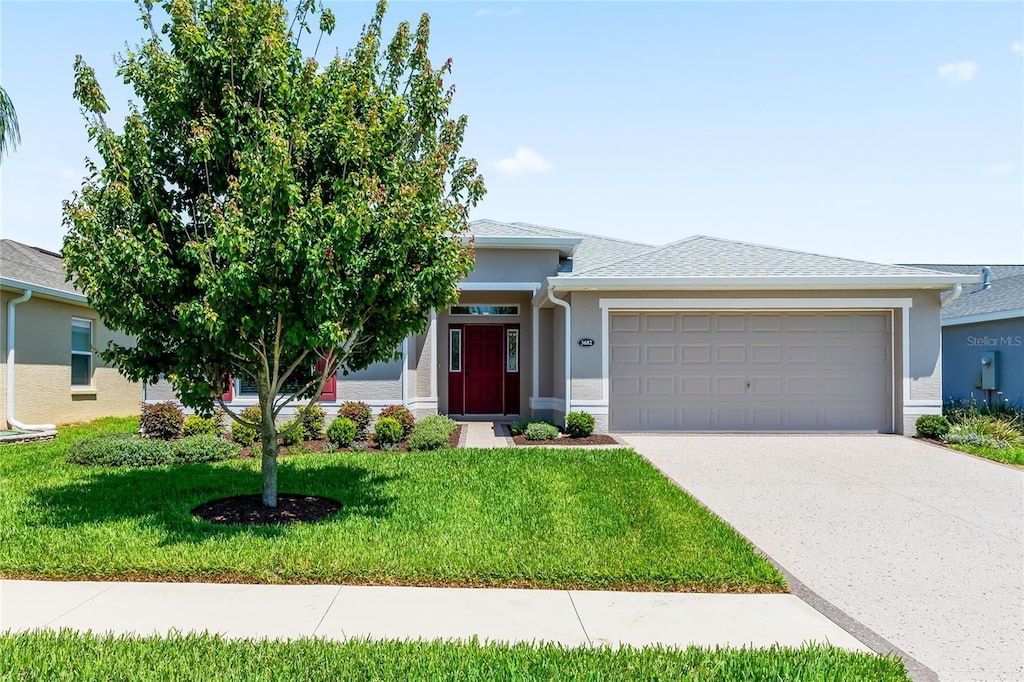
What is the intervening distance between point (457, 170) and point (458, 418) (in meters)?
8.94

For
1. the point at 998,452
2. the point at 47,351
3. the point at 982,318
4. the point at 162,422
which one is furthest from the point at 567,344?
the point at 47,351

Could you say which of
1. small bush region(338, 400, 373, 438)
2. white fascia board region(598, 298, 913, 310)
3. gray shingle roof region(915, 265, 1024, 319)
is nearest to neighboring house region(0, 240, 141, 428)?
small bush region(338, 400, 373, 438)

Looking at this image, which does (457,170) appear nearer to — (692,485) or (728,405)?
(692,485)

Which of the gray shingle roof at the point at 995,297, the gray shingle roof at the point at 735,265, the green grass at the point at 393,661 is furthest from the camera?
the gray shingle roof at the point at 995,297

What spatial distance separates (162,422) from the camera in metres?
10.8

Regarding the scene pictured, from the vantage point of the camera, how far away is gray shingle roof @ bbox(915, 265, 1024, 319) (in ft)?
45.8

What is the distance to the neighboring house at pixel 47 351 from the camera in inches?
476

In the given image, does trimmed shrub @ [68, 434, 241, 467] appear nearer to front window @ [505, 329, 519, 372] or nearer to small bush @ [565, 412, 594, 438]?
small bush @ [565, 412, 594, 438]

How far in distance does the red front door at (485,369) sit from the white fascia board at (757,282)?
3490 mm

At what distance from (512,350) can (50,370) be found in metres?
10.4

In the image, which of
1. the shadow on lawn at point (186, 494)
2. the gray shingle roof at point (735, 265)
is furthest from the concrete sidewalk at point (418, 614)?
the gray shingle roof at point (735, 265)

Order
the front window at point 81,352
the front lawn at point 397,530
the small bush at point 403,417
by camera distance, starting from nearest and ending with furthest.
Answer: the front lawn at point 397,530 < the small bush at point 403,417 < the front window at point 81,352

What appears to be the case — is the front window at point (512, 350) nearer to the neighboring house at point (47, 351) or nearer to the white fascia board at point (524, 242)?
the white fascia board at point (524, 242)

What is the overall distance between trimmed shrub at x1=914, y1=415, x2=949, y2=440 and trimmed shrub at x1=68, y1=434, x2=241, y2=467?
12433mm
